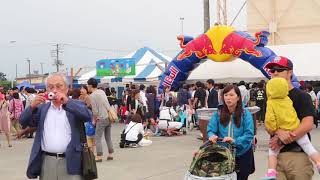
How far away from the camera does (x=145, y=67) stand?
3138 cm

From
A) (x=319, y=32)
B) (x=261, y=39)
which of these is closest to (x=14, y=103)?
(x=261, y=39)

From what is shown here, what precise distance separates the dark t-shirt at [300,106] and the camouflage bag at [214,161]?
540 mm

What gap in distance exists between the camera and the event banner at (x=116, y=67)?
30.2 metres

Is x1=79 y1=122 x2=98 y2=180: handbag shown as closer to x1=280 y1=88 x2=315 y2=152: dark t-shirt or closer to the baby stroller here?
the baby stroller

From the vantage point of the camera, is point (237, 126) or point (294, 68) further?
point (294, 68)

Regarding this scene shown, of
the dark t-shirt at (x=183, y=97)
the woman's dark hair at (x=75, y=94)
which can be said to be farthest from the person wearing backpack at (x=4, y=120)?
the dark t-shirt at (x=183, y=97)

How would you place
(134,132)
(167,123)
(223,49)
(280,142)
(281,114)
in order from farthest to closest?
(223,49), (167,123), (134,132), (280,142), (281,114)

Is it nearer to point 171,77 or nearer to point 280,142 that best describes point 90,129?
point 280,142

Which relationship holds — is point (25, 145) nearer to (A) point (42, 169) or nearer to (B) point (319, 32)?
(A) point (42, 169)

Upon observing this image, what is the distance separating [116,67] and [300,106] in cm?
2642

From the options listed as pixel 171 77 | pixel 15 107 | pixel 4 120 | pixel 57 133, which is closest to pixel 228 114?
pixel 57 133

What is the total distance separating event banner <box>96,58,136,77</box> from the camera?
30181mm

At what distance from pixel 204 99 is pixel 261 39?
2.78 metres

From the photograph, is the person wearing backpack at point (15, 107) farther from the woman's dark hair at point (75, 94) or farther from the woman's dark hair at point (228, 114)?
the woman's dark hair at point (228, 114)
